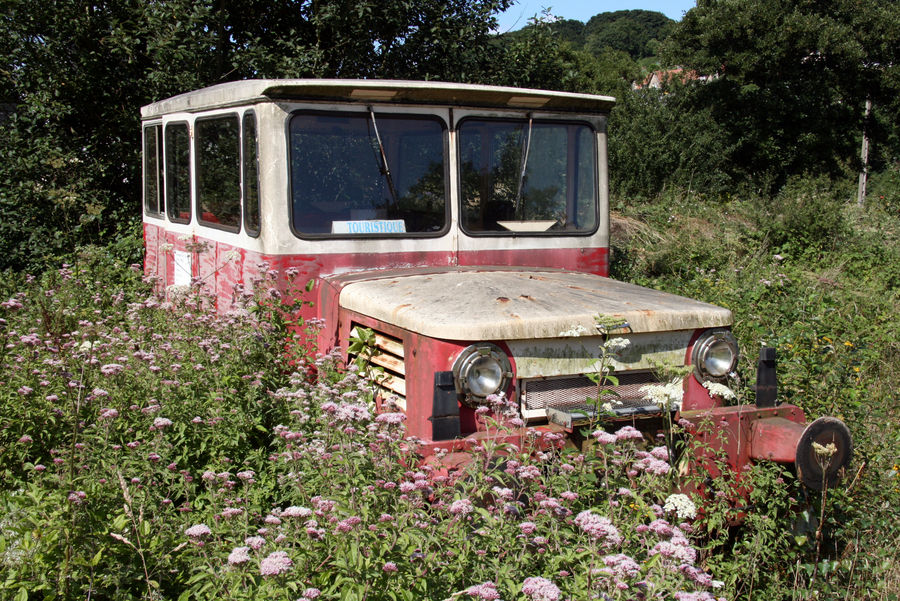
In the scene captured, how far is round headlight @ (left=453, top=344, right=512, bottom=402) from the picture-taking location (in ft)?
11.5

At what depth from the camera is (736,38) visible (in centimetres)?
2361

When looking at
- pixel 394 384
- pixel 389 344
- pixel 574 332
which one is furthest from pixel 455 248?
pixel 574 332

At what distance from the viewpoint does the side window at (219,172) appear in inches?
198

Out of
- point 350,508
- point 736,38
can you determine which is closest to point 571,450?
point 350,508

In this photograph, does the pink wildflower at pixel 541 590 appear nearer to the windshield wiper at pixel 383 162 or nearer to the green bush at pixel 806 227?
the windshield wiper at pixel 383 162

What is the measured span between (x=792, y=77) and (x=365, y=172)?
73.2 ft

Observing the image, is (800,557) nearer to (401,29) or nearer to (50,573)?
(50,573)

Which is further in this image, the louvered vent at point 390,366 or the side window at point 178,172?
the side window at point 178,172

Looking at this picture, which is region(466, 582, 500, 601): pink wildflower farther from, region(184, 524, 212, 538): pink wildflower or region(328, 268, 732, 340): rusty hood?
region(328, 268, 732, 340): rusty hood

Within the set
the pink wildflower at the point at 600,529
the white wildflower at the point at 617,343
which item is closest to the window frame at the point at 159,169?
the white wildflower at the point at 617,343

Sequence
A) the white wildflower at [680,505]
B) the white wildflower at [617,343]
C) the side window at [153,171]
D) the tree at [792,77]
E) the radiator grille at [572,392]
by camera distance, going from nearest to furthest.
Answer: the white wildflower at [680,505]
the white wildflower at [617,343]
the radiator grille at [572,392]
the side window at [153,171]
the tree at [792,77]

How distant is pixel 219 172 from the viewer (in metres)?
5.42

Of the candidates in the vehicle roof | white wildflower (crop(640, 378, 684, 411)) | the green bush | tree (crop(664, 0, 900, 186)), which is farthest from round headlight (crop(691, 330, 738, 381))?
tree (crop(664, 0, 900, 186))

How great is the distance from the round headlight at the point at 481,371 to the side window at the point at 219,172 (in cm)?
218
